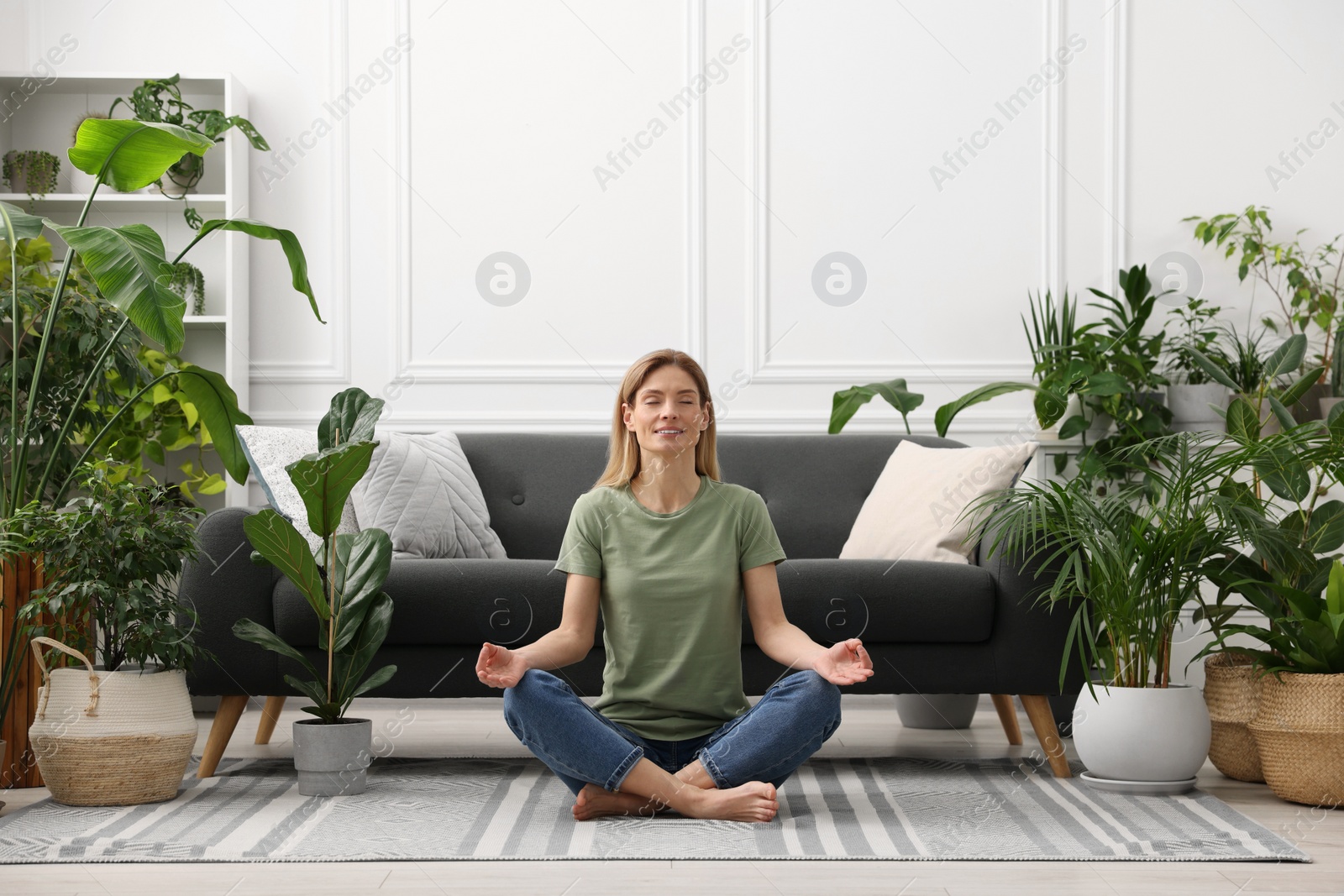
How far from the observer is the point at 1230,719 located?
2455 millimetres

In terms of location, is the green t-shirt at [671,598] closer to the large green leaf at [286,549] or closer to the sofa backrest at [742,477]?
the large green leaf at [286,549]

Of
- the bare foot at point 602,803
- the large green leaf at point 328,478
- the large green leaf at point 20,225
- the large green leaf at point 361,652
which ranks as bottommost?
the bare foot at point 602,803

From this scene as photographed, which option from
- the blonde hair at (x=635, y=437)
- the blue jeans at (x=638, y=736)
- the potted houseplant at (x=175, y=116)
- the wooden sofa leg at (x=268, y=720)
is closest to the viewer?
the blue jeans at (x=638, y=736)

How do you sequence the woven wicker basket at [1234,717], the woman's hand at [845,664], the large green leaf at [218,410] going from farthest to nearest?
1. the large green leaf at [218,410]
2. the woven wicker basket at [1234,717]
3. the woman's hand at [845,664]

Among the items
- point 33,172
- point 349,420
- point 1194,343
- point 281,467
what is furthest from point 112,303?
point 1194,343

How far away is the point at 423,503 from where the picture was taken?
2.83 metres

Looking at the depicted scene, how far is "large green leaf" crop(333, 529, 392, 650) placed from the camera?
234 cm

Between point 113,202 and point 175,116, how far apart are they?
1.14 ft

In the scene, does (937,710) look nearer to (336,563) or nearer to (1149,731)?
(1149,731)

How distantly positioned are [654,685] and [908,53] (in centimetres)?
259

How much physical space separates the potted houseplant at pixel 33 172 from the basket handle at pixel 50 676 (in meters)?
1.93

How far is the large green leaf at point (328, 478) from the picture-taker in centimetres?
221

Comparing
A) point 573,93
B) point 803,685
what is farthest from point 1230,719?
point 573,93

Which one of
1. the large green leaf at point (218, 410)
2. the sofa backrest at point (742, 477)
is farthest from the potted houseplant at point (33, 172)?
the sofa backrest at point (742, 477)
